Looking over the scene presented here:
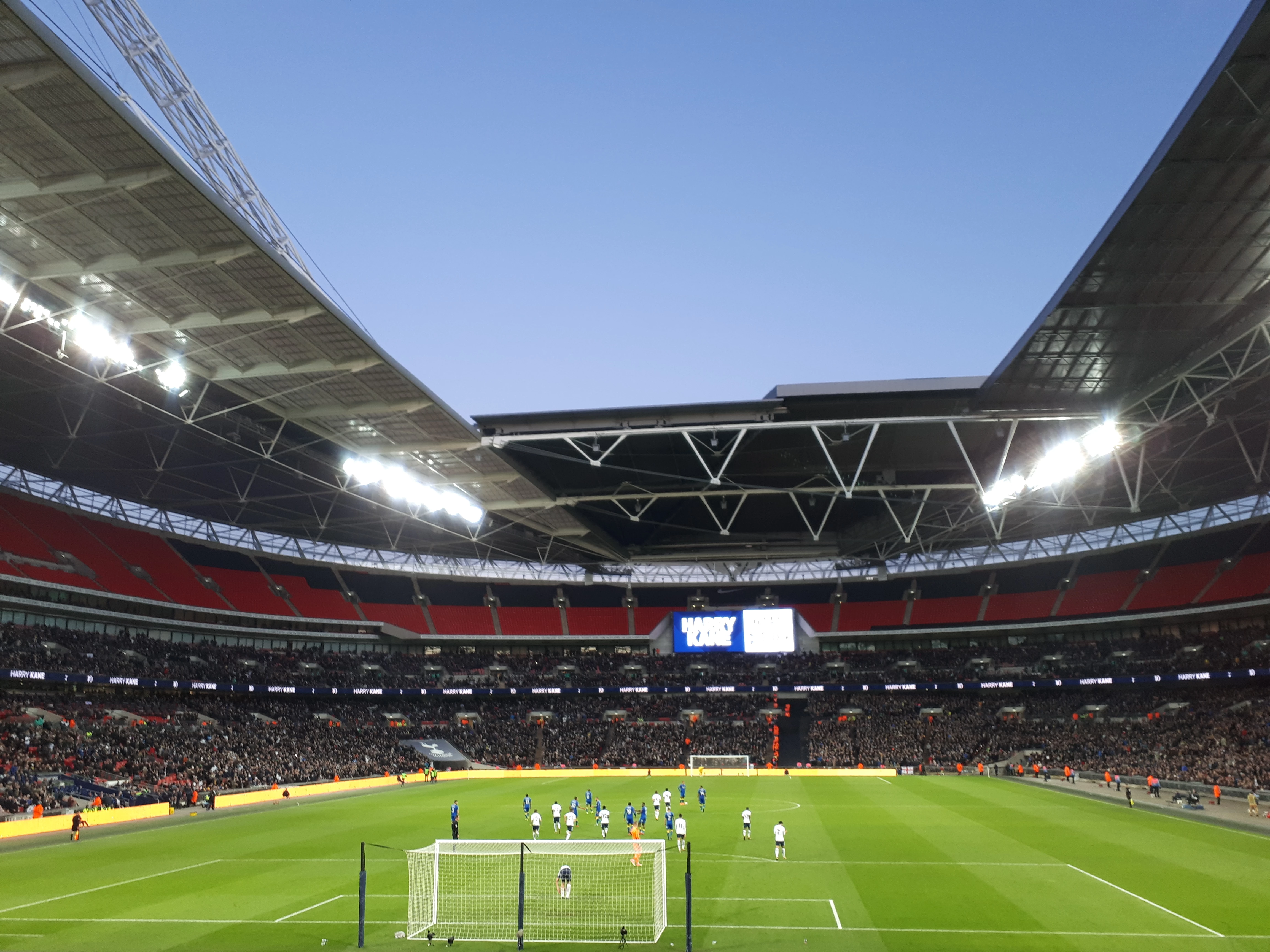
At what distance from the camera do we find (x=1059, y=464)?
41500 millimetres

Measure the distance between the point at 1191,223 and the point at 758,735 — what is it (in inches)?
2199

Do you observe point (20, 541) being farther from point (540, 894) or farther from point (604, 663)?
point (604, 663)

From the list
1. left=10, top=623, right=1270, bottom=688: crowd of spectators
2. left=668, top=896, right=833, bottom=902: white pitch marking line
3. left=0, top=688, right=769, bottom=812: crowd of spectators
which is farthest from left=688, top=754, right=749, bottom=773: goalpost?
left=668, top=896, right=833, bottom=902: white pitch marking line

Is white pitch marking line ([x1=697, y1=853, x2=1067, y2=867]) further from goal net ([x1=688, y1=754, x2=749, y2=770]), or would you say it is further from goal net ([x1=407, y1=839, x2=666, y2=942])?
goal net ([x1=688, y1=754, x2=749, y2=770])

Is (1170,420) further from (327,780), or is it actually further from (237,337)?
(327,780)

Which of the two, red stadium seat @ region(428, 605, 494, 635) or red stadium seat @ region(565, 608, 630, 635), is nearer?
red stadium seat @ region(428, 605, 494, 635)

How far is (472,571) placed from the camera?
7919 centimetres

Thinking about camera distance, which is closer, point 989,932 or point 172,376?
point 989,932

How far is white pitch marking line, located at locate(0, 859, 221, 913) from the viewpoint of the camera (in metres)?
20.1

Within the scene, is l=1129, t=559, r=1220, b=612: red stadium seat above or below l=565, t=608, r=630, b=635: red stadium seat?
above

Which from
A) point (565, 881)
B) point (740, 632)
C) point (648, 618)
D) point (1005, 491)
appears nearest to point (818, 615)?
point (740, 632)

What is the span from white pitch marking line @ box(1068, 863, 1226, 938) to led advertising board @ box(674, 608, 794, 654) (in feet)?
173

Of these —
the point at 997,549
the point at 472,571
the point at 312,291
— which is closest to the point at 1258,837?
the point at 312,291

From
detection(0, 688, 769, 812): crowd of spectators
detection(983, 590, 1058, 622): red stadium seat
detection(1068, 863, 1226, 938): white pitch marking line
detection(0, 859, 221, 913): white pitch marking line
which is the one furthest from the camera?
detection(983, 590, 1058, 622): red stadium seat
